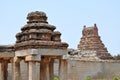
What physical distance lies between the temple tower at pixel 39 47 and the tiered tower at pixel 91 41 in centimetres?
3092

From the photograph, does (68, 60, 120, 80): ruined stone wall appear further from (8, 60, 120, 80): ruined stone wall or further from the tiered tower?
the tiered tower

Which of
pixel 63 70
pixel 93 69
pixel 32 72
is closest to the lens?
pixel 32 72

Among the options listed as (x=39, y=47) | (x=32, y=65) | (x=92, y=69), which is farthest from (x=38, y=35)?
(x=92, y=69)

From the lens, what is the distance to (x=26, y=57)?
11.6 m

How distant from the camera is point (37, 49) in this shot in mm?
11484

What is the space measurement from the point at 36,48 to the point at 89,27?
115 ft

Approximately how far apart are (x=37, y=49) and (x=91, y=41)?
33.7 metres

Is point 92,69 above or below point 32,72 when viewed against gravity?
above

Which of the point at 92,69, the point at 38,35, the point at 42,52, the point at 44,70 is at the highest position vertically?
the point at 38,35

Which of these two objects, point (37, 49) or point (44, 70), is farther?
point (44, 70)

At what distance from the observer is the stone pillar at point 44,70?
494 inches

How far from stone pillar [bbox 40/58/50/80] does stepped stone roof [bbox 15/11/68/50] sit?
39.7 inches

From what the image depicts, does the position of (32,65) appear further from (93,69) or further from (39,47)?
(93,69)

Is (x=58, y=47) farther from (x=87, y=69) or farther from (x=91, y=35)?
(x=91, y=35)
